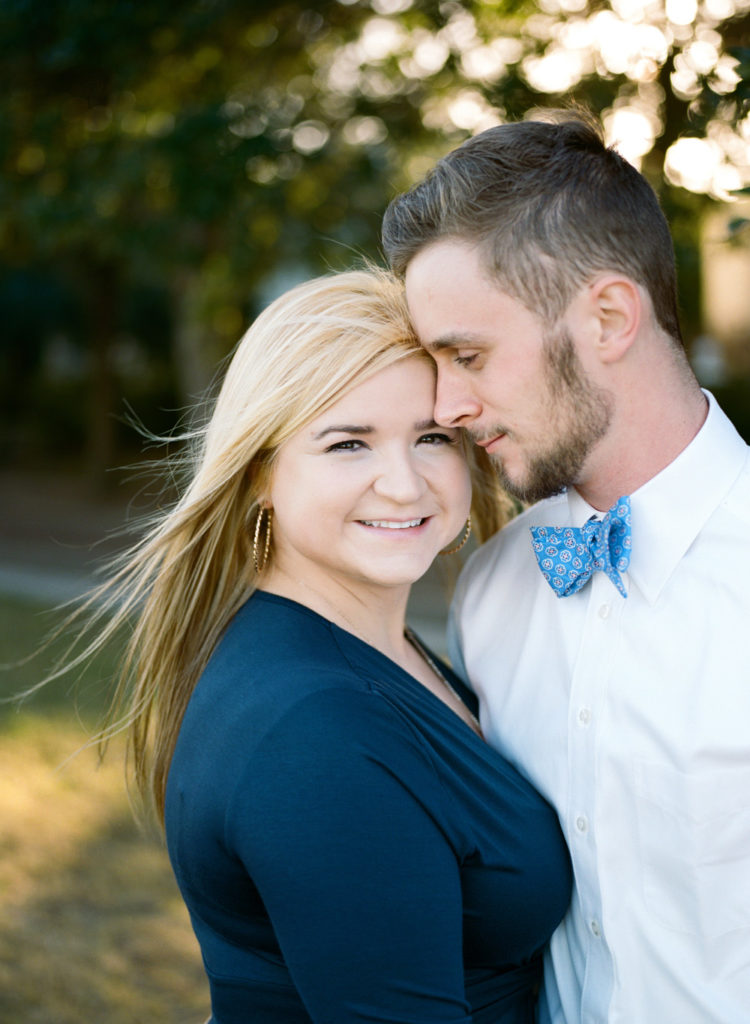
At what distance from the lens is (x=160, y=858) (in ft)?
15.7

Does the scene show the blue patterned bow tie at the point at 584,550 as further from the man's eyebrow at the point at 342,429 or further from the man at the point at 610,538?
the man's eyebrow at the point at 342,429

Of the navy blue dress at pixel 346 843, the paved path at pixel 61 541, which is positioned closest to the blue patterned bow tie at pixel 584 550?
the navy blue dress at pixel 346 843

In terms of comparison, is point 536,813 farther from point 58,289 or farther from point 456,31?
point 58,289

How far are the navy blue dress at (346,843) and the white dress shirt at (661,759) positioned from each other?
11cm

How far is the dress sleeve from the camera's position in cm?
165

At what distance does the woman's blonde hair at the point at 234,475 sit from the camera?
87.5 inches

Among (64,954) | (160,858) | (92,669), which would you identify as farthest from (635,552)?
(92,669)

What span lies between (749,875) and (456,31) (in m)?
4.57

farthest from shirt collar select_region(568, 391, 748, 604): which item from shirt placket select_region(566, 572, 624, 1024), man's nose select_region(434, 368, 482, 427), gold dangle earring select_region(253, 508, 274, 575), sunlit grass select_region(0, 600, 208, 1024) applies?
sunlit grass select_region(0, 600, 208, 1024)

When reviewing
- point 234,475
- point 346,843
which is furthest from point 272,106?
point 346,843

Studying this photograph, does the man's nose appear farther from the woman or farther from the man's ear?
the man's ear

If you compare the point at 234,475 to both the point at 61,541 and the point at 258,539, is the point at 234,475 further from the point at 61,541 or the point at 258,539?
the point at 61,541

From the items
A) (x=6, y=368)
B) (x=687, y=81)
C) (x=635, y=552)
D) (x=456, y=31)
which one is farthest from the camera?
(x=6, y=368)

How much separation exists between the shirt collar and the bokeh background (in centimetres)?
58
